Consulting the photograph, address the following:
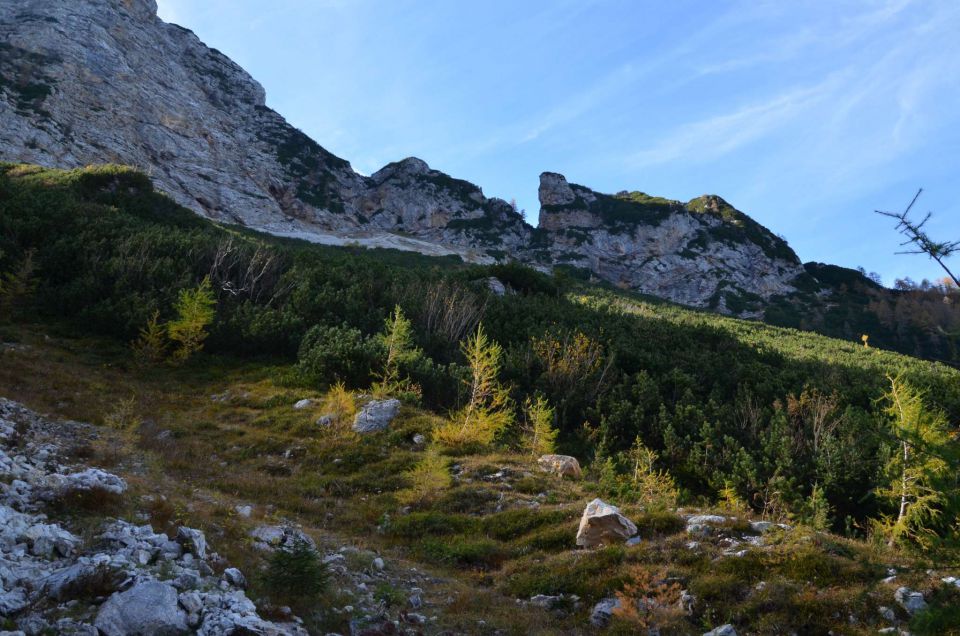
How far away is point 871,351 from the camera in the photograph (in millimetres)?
37719

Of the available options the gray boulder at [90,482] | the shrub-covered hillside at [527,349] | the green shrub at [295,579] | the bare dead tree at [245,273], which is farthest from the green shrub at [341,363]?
the green shrub at [295,579]

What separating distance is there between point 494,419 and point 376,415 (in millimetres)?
3092

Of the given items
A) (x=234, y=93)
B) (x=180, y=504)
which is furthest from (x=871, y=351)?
(x=234, y=93)

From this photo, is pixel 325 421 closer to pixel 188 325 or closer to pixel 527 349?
pixel 188 325

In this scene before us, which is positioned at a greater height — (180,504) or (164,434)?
(180,504)

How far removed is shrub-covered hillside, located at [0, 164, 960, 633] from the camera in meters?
6.57

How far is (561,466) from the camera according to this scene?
1140 cm

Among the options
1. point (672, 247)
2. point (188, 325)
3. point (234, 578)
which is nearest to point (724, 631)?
point (234, 578)

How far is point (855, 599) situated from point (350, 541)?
21.5 ft

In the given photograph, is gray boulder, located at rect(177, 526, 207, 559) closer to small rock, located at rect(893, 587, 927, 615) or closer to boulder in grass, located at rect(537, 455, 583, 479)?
small rock, located at rect(893, 587, 927, 615)

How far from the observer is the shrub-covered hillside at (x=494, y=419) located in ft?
21.6

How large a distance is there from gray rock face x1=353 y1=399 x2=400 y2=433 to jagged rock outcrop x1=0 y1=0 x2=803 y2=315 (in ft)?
145

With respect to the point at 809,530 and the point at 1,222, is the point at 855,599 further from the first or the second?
the point at 1,222

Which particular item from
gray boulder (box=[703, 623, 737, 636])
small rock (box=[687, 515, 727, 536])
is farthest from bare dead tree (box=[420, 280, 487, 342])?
gray boulder (box=[703, 623, 737, 636])
